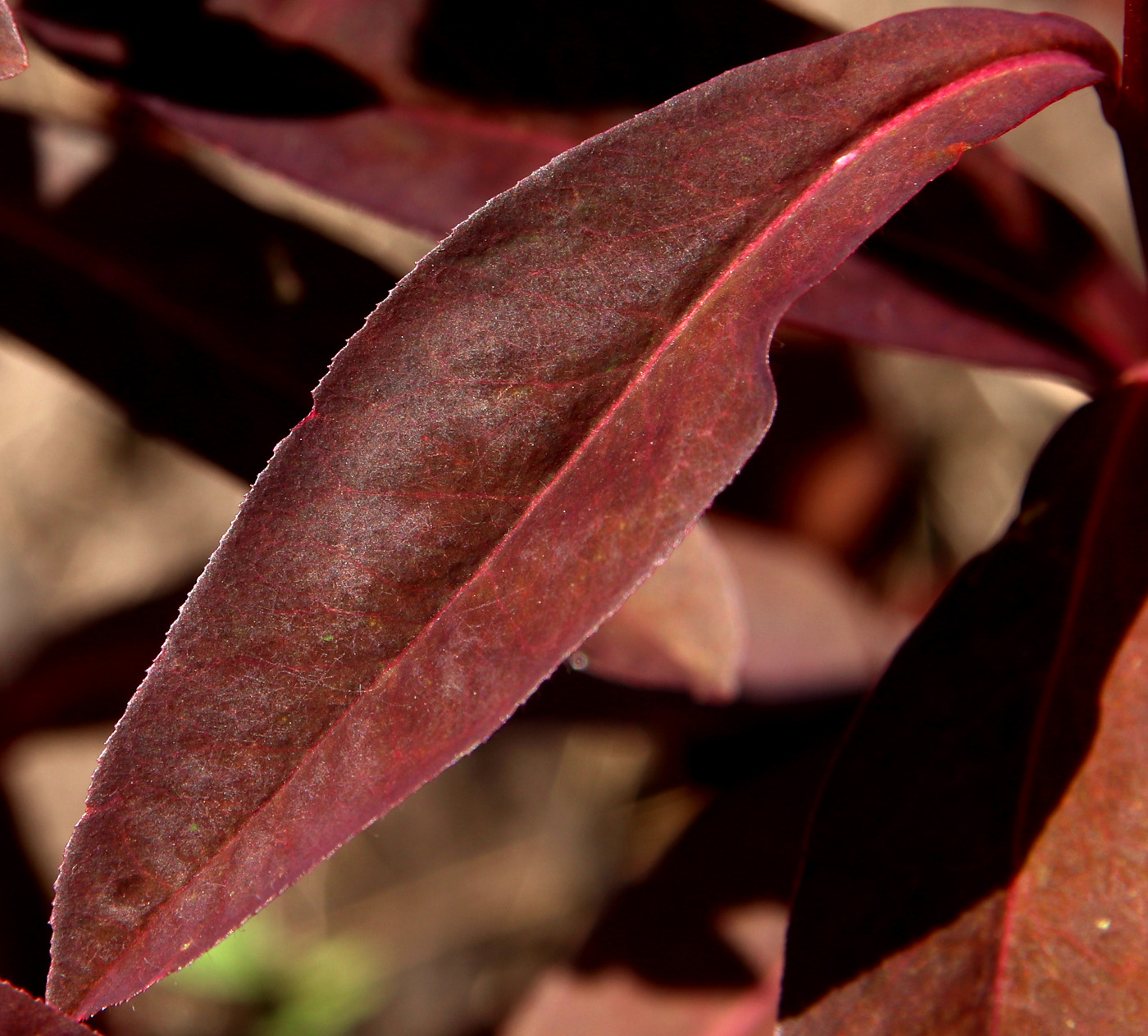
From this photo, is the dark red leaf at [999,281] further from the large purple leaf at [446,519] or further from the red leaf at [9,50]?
the red leaf at [9,50]

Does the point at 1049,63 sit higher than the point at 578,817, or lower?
higher

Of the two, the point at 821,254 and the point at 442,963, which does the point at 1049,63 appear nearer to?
the point at 821,254

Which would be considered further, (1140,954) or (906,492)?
(906,492)

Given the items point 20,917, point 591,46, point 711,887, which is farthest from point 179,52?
point 20,917

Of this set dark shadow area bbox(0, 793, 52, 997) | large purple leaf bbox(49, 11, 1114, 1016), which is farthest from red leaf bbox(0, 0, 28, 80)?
dark shadow area bbox(0, 793, 52, 997)

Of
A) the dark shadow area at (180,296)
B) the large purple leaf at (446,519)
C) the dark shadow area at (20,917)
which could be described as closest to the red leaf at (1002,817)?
the large purple leaf at (446,519)

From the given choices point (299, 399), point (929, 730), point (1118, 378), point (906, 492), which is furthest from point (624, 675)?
point (906, 492)
